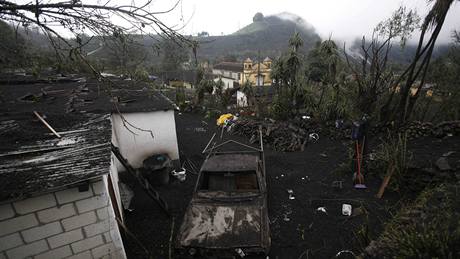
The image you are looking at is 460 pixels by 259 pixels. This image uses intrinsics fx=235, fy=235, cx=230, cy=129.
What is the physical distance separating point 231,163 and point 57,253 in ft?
12.3

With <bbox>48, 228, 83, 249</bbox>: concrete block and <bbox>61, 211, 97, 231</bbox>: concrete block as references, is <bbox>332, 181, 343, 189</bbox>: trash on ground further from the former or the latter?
<bbox>48, 228, 83, 249</bbox>: concrete block

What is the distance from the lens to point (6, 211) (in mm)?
3428

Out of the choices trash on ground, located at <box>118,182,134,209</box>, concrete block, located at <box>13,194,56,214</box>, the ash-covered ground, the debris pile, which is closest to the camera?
concrete block, located at <box>13,194,56,214</box>

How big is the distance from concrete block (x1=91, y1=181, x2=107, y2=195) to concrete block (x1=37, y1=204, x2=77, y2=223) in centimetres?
42

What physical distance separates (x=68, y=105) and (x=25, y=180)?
208 inches

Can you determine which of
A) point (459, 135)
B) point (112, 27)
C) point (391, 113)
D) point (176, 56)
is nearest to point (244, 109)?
point (391, 113)

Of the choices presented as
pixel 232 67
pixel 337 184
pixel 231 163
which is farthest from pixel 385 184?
pixel 232 67

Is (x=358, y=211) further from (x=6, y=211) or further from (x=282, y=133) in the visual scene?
(x=6, y=211)

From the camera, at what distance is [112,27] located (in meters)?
2.93

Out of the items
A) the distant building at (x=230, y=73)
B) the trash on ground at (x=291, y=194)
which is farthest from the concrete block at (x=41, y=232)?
the distant building at (x=230, y=73)

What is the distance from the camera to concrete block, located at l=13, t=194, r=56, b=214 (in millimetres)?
3475

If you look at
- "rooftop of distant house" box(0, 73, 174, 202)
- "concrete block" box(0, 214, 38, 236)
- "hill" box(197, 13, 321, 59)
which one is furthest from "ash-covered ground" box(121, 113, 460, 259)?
"hill" box(197, 13, 321, 59)

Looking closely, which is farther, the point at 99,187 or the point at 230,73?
the point at 230,73

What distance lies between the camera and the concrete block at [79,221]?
382 cm
